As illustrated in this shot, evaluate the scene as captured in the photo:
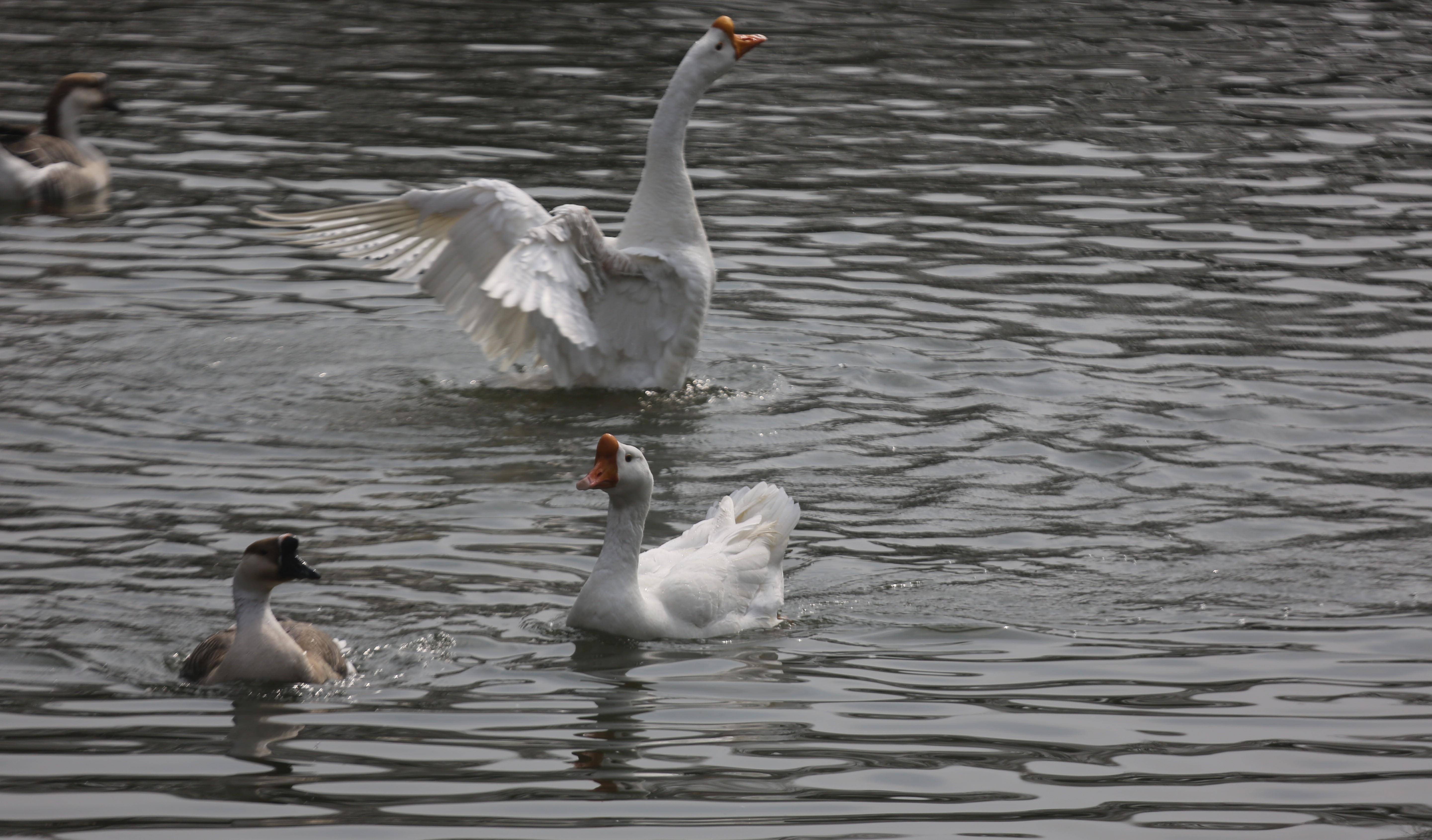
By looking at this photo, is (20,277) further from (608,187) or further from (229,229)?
(608,187)

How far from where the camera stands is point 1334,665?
303 inches

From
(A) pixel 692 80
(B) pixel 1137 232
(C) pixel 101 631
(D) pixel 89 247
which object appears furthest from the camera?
(B) pixel 1137 232

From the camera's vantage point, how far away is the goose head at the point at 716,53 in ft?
38.9

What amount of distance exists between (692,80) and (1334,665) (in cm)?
605

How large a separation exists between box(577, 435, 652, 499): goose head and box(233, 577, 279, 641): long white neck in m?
1.60

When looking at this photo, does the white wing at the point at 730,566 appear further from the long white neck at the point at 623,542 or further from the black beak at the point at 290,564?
the black beak at the point at 290,564

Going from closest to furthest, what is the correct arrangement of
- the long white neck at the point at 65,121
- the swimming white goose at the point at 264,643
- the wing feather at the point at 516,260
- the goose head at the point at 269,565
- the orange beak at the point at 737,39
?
the swimming white goose at the point at 264,643
the goose head at the point at 269,565
the wing feather at the point at 516,260
the orange beak at the point at 737,39
the long white neck at the point at 65,121

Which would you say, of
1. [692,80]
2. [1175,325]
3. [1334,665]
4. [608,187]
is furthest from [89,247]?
[1334,665]

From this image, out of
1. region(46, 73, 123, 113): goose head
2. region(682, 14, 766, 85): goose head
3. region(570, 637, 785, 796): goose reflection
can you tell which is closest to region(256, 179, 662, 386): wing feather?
region(682, 14, 766, 85): goose head

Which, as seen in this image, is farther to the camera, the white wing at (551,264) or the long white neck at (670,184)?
the long white neck at (670,184)

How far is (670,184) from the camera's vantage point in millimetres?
11891

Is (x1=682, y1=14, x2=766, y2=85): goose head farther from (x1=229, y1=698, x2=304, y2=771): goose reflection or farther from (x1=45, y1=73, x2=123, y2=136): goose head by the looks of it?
Result: (x1=45, y1=73, x2=123, y2=136): goose head

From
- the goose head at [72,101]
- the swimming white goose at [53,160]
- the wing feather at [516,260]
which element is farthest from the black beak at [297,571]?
the goose head at [72,101]

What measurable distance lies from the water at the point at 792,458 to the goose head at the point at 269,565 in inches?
18.0
